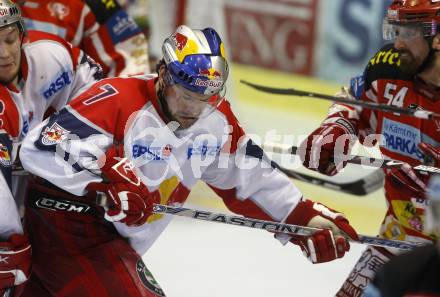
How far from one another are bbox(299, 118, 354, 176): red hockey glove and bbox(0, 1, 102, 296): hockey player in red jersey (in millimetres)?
971

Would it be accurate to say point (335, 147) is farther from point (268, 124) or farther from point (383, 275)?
point (268, 124)

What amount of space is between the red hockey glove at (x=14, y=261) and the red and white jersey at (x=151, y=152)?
0.29 m

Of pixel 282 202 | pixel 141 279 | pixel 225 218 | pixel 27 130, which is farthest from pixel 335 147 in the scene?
pixel 27 130

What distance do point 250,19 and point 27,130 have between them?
16.9ft

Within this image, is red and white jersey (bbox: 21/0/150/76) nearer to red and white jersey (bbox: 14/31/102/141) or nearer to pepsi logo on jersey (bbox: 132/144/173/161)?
red and white jersey (bbox: 14/31/102/141)

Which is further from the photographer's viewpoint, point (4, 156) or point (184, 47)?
point (4, 156)

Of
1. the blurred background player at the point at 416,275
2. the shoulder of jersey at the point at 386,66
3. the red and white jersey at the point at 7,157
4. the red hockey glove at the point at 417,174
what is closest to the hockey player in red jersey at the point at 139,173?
the red and white jersey at the point at 7,157

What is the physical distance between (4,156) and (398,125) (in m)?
1.50

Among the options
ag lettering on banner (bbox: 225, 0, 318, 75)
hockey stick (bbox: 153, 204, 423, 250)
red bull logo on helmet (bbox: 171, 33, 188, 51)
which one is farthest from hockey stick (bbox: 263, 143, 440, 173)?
Result: ag lettering on banner (bbox: 225, 0, 318, 75)

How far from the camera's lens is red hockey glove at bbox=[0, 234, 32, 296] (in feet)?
11.0

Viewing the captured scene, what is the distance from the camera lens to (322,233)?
336 cm

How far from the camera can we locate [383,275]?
2.31 m

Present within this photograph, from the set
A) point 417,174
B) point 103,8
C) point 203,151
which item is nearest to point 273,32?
point 103,8

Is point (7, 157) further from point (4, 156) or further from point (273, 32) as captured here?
point (273, 32)
